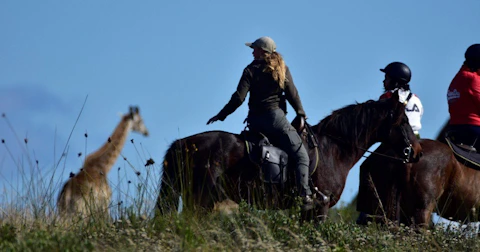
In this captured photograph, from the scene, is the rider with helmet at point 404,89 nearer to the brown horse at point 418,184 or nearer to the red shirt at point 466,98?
the brown horse at point 418,184

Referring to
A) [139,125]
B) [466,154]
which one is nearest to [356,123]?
[466,154]

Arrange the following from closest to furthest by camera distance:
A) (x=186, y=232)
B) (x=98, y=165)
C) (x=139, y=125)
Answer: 1. (x=186, y=232)
2. (x=98, y=165)
3. (x=139, y=125)

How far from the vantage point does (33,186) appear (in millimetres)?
9391

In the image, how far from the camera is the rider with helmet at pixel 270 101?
10.5 m

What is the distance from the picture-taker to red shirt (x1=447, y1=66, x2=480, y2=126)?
1195 centimetres

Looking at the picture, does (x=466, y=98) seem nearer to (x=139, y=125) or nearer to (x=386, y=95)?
(x=386, y=95)

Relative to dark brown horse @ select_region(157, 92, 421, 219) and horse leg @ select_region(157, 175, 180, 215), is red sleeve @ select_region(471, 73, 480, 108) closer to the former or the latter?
dark brown horse @ select_region(157, 92, 421, 219)

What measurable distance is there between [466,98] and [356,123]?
1.62 meters

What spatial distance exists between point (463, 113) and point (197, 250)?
5.61 m

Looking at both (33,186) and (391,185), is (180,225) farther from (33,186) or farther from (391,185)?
(391,185)

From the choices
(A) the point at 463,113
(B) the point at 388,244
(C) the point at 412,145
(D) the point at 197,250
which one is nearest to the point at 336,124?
(C) the point at 412,145

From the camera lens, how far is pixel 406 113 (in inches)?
461

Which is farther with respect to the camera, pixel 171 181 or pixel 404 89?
pixel 404 89

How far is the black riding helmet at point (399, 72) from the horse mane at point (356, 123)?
56 centimetres
